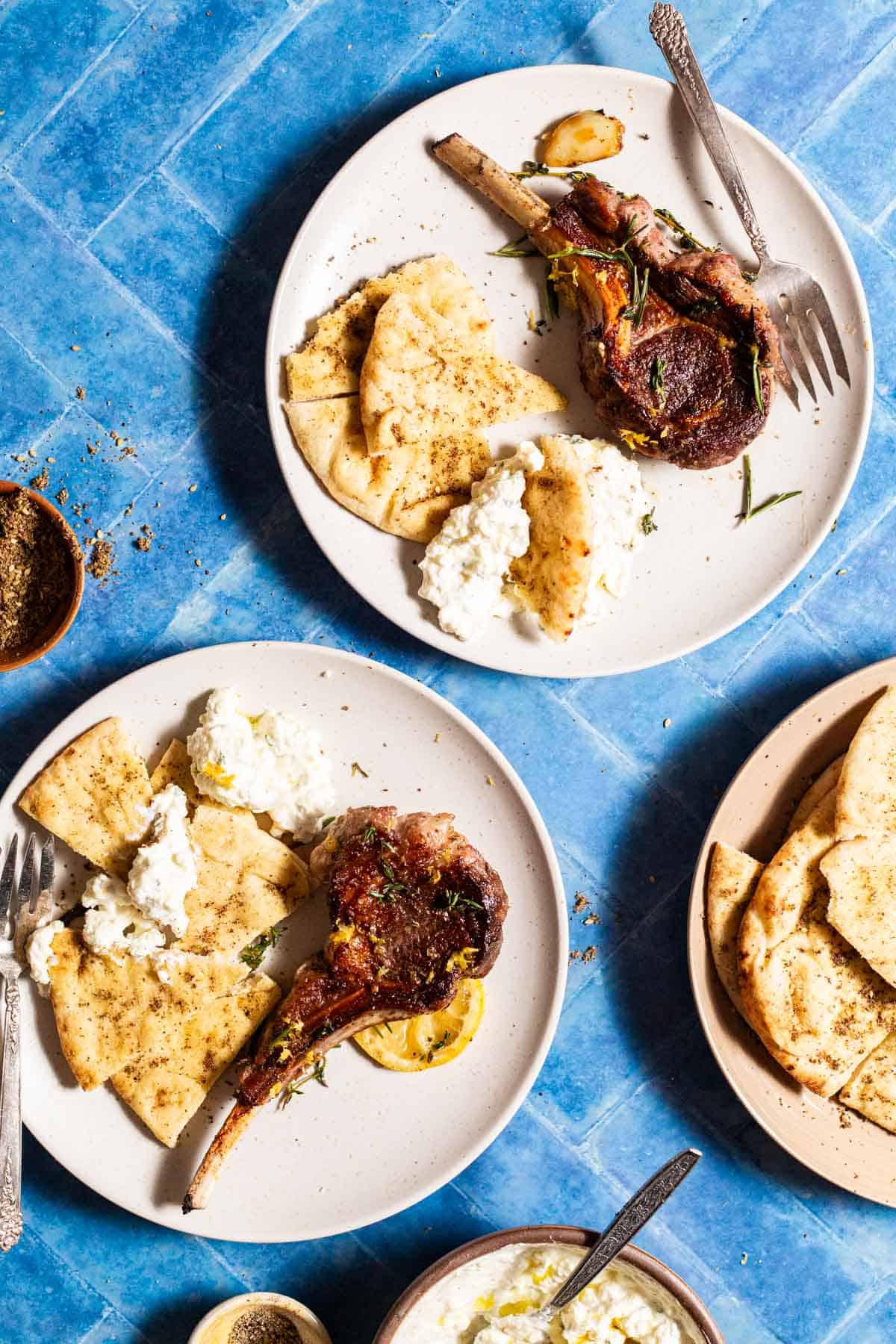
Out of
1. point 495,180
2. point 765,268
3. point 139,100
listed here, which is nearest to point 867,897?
point 765,268

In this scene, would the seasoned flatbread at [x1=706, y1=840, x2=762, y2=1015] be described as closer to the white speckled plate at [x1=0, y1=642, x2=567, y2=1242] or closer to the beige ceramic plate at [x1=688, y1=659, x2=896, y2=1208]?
the beige ceramic plate at [x1=688, y1=659, x2=896, y2=1208]

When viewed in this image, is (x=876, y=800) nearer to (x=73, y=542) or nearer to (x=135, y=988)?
(x=135, y=988)

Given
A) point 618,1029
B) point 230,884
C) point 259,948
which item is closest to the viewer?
point 230,884

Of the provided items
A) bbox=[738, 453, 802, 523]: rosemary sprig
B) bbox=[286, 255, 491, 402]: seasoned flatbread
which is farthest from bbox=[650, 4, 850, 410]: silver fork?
bbox=[286, 255, 491, 402]: seasoned flatbread

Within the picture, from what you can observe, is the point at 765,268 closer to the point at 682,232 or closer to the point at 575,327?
the point at 682,232

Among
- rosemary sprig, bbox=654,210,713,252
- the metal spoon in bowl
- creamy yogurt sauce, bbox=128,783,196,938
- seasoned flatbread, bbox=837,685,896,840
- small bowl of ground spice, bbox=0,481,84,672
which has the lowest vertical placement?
the metal spoon in bowl

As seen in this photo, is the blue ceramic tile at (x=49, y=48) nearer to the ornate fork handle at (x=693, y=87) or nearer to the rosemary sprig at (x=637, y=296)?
the ornate fork handle at (x=693, y=87)
